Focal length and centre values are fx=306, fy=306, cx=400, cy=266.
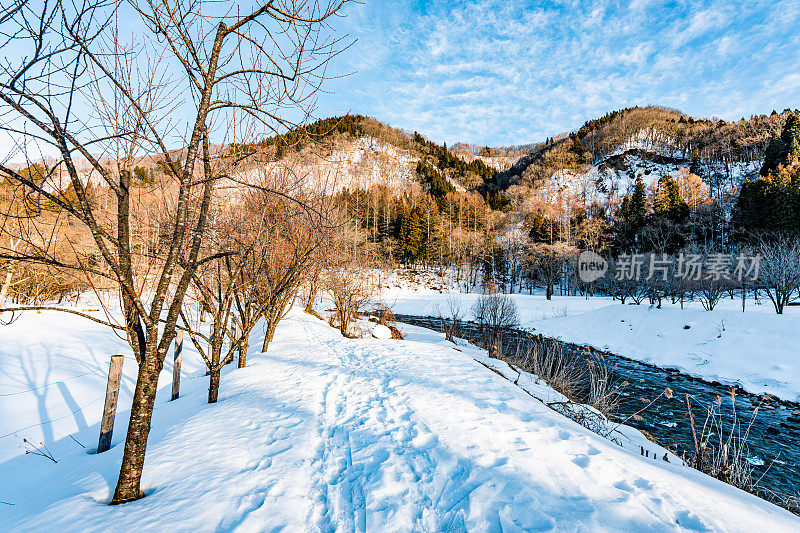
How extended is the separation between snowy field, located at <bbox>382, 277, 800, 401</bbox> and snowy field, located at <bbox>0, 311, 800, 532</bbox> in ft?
38.6

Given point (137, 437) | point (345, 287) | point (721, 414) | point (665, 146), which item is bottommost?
point (721, 414)

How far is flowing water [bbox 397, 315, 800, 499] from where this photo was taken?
6.08 metres

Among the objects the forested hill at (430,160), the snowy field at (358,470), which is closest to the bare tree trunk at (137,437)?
the snowy field at (358,470)

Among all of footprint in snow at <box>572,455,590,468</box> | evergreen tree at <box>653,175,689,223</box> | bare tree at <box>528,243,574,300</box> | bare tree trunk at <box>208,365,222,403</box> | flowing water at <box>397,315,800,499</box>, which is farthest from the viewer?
evergreen tree at <box>653,175,689,223</box>

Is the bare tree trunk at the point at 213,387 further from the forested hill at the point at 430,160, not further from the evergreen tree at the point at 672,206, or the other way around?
the forested hill at the point at 430,160

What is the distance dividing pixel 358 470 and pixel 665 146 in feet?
267

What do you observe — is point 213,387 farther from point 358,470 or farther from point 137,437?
point 358,470

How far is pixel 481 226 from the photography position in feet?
179

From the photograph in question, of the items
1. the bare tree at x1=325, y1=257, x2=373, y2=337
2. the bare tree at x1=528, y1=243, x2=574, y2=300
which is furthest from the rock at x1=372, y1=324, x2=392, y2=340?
the bare tree at x1=528, y1=243, x2=574, y2=300

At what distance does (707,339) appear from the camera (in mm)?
13523

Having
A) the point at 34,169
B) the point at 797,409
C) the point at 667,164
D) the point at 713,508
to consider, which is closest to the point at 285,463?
the point at 34,169

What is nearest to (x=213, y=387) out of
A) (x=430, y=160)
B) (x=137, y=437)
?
(x=137, y=437)

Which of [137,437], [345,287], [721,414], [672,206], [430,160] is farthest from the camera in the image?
[430,160]

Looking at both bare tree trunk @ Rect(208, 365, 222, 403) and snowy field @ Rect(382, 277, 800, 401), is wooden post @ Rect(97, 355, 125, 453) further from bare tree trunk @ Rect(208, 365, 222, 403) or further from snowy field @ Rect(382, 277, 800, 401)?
snowy field @ Rect(382, 277, 800, 401)
